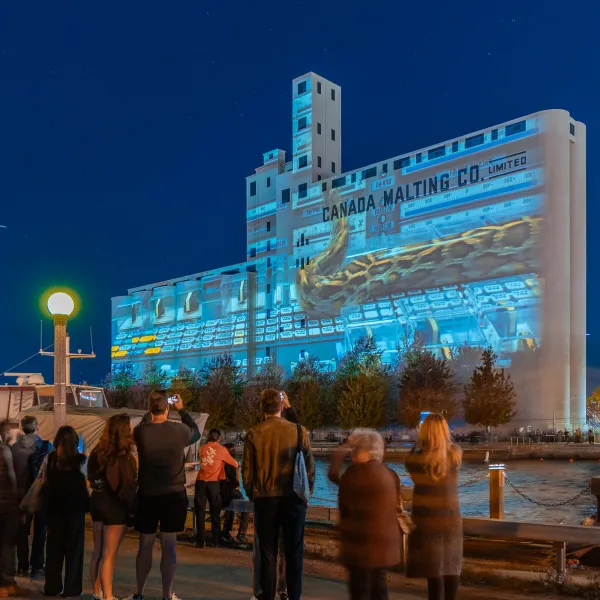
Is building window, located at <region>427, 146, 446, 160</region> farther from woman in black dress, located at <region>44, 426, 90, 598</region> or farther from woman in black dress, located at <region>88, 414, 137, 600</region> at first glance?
woman in black dress, located at <region>88, 414, 137, 600</region>

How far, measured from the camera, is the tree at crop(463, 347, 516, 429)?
59531 mm

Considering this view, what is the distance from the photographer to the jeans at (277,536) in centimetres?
611

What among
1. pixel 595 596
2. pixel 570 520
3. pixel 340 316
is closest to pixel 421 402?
pixel 340 316

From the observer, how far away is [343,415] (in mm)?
64562

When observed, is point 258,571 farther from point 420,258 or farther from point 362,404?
point 420,258

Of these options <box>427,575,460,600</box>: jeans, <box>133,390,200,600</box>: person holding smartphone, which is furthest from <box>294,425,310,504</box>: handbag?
<box>427,575,460,600</box>: jeans

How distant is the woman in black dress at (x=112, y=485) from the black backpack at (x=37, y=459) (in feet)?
6.04

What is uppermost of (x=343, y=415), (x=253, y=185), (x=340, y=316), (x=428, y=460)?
(x=253, y=185)

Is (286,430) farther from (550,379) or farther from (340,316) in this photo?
(340,316)

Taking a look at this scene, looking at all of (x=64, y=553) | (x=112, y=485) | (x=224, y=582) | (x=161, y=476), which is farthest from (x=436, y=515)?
(x=64, y=553)

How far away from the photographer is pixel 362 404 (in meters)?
63.9

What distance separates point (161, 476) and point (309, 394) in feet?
205

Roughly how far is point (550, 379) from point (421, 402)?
11.5 meters

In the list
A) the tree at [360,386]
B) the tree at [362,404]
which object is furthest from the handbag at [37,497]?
the tree at [360,386]
